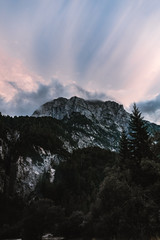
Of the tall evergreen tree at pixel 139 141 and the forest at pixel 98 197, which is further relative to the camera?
the tall evergreen tree at pixel 139 141

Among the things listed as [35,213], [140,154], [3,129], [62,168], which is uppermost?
[3,129]

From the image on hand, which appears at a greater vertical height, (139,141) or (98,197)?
(139,141)

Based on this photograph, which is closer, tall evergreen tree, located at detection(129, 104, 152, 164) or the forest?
the forest

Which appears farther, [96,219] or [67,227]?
[67,227]

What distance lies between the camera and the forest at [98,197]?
2120 cm

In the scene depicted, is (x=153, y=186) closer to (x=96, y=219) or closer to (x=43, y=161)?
(x=96, y=219)

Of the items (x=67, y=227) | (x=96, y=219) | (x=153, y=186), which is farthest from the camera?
(x=67, y=227)

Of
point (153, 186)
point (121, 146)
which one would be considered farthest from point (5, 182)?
point (153, 186)

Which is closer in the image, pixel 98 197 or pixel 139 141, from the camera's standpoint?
pixel 98 197

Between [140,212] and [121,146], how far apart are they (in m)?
23.7

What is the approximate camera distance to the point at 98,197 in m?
24.6

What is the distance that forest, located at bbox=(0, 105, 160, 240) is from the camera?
21.2 meters

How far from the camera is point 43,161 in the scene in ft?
414

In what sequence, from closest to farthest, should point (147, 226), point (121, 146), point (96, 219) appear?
point (147, 226), point (96, 219), point (121, 146)
